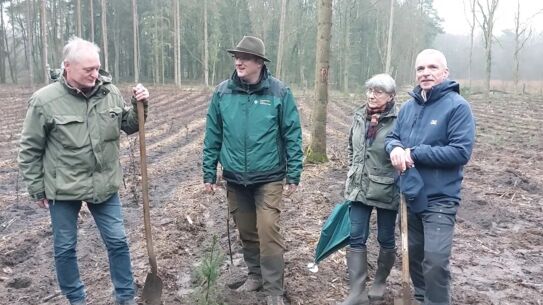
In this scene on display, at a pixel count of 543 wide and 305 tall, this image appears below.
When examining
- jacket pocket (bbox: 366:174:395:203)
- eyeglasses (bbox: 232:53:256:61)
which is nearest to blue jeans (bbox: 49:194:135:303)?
eyeglasses (bbox: 232:53:256:61)

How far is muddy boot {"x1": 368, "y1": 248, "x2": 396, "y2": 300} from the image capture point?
391cm

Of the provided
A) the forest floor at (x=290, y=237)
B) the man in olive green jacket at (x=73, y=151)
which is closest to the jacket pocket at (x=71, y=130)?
the man in olive green jacket at (x=73, y=151)

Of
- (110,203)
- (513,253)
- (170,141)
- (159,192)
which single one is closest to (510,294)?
(513,253)

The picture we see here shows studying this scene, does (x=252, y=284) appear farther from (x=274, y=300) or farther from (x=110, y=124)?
(x=110, y=124)

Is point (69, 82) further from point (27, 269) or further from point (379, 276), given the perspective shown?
point (379, 276)

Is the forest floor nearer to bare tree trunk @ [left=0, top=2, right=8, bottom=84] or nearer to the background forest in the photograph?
Answer: the background forest

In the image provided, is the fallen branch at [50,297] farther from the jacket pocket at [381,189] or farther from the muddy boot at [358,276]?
the jacket pocket at [381,189]

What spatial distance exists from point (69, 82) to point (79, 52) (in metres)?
0.24

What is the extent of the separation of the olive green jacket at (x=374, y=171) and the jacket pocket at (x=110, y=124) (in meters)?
1.82

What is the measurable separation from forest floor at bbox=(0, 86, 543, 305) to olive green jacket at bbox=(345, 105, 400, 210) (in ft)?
3.10

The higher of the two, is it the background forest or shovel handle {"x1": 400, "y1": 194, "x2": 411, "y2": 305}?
the background forest

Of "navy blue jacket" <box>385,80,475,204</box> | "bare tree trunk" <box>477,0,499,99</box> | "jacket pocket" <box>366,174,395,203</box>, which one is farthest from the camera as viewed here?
"bare tree trunk" <box>477,0,499,99</box>

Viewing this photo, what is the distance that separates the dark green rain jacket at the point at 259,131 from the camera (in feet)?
12.1

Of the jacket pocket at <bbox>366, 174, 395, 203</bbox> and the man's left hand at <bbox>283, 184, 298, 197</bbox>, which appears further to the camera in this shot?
the man's left hand at <bbox>283, 184, 298, 197</bbox>
